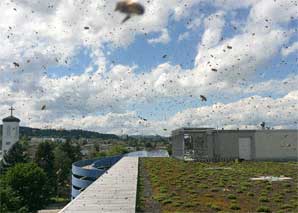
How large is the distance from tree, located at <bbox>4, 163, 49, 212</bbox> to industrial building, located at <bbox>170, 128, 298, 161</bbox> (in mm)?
18832

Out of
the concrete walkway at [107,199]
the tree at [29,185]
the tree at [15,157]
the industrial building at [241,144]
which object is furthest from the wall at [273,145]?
the tree at [15,157]

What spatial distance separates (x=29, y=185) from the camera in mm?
46719

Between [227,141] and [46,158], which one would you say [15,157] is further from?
[227,141]

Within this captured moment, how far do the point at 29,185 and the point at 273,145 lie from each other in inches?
1223

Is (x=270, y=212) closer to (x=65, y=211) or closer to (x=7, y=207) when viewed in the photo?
(x=65, y=211)

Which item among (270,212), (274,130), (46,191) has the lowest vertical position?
(46,191)

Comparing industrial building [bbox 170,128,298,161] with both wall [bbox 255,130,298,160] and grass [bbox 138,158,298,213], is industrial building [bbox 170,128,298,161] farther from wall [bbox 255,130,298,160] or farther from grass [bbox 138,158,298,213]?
grass [bbox 138,158,298,213]

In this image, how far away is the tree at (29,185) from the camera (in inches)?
1810

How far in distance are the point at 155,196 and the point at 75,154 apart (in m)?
80.9

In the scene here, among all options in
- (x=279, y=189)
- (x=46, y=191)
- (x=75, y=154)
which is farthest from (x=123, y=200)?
(x=75, y=154)

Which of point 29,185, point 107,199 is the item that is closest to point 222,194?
point 107,199

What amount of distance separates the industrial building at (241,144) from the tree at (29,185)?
18.8 m

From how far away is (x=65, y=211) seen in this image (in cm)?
1684

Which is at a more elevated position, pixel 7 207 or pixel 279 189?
pixel 279 189
